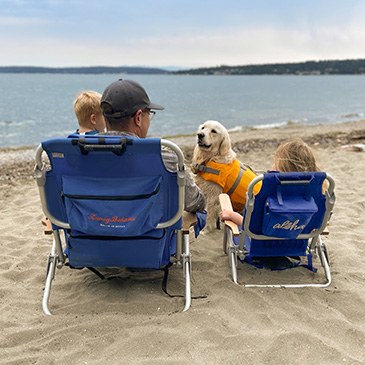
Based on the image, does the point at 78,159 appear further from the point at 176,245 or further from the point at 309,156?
the point at 309,156


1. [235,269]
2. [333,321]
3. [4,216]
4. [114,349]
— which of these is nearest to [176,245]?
[235,269]

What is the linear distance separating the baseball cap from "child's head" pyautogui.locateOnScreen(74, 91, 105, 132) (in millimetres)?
1453

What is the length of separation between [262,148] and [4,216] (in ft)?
26.8

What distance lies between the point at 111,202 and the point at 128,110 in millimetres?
748

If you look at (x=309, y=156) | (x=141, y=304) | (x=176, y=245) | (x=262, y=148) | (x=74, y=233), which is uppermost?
(x=309, y=156)

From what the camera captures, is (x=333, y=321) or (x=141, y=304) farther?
(x=141, y=304)

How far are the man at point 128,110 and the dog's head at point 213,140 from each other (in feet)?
5.93

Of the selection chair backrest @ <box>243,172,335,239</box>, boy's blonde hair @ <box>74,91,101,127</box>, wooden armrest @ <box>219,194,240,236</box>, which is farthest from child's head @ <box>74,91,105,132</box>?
chair backrest @ <box>243,172,335,239</box>

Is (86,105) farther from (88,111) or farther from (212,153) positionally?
(212,153)

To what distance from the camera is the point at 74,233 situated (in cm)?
278

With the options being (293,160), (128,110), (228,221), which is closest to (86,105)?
(128,110)

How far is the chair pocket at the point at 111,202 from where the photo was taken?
258 cm

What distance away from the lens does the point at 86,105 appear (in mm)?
4121

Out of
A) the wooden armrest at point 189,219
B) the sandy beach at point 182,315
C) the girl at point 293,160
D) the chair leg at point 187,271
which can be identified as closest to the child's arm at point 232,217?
the girl at point 293,160
